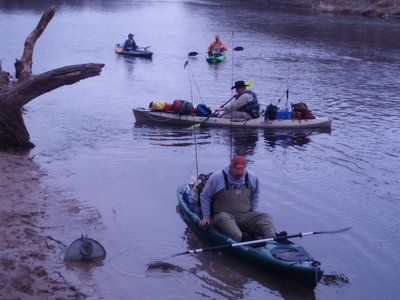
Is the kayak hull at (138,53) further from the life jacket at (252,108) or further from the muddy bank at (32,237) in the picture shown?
the muddy bank at (32,237)

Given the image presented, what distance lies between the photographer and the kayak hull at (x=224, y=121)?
16.4 m

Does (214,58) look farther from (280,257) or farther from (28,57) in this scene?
(280,257)

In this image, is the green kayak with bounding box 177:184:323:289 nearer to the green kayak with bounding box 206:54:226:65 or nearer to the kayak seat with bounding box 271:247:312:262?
the kayak seat with bounding box 271:247:312:262

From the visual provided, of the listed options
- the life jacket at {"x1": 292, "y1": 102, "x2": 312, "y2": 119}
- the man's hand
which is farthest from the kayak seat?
the life jacket at {"x1": 292, "y1": 102, "x2": 312, "y2": 119}

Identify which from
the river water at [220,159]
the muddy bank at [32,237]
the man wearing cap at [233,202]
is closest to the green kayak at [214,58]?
the river water at [220,159]

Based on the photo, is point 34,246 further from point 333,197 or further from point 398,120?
point 398,120

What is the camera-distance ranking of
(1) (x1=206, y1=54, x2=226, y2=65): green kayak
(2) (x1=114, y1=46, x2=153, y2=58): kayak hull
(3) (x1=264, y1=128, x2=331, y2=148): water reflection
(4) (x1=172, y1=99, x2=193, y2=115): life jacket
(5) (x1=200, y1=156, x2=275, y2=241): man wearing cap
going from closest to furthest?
(5) (x1=200, y1=156, x2=275, y2=241): man wearing cap
(3) (x1=264, y1=128, x2=331, y2=148): water reflection
(4) (x1=172, y1=99, x2=193, y2=115): life jacket
(1) (x1=206, y1=54, x2=226, y2=65): green kayak
(2) (x1=114, y1=46, x2=153, y2=58): kayak hull

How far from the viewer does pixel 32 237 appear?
27.1ft

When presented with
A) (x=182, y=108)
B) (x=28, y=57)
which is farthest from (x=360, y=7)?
(x=28, y=57)

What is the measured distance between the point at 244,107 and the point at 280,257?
8.93 m

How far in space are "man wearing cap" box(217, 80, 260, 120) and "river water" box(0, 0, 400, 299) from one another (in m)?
0.63

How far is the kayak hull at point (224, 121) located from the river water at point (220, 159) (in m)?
0.27

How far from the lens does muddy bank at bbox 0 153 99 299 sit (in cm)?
679

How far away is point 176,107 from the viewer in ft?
54.4
